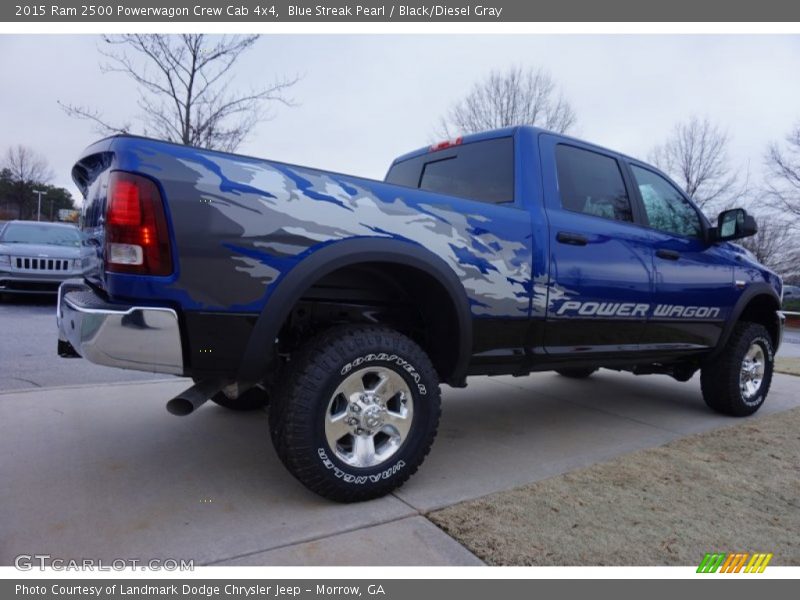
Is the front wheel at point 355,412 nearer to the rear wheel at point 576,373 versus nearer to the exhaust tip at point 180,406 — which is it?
the exhaust tip at point 180,406

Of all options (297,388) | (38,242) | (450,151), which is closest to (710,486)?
(297,388)

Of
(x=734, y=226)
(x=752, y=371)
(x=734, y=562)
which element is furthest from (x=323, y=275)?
(x=752, y=371)

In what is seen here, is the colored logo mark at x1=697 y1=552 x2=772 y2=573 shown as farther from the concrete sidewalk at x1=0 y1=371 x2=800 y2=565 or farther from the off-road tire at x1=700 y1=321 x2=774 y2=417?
the off-road tire at x1=700 y1=321 x2=774 y2=417

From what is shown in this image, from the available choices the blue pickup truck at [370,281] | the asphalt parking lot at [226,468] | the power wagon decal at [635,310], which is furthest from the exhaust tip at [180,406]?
the power wagon decal at [635,310]

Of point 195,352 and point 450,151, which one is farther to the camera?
point 450,151

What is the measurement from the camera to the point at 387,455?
264cm

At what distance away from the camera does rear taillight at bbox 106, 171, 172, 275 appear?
2117mm

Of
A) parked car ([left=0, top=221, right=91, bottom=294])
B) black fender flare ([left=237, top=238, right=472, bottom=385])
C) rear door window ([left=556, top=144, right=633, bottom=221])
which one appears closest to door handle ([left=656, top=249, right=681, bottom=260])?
rear door window ([left=556, top=144, right=633, bottom=221])

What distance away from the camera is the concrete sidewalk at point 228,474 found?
85.7 inches

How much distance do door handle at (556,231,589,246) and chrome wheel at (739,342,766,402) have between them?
2.27 metres

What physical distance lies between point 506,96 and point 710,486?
19.3 m

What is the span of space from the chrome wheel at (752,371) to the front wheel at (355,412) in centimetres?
331

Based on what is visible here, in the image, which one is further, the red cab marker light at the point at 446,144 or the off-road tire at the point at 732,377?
the off-road tire at the point at 732,377

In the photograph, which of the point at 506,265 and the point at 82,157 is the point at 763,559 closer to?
the point at 506,265
